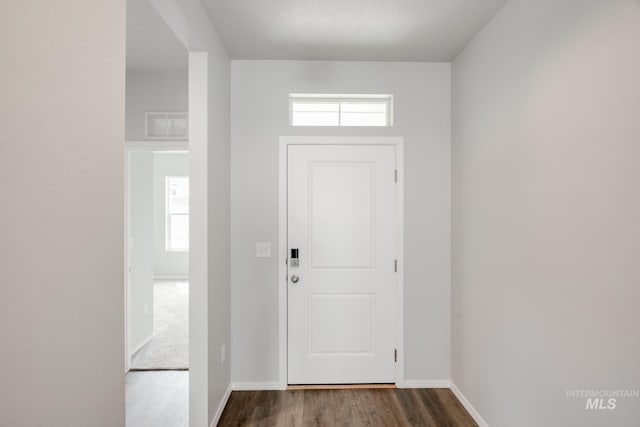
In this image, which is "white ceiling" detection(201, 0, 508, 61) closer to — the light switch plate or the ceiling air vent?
the ceiling air vent

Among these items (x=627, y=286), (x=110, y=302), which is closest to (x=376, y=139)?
(x=627, y=286)

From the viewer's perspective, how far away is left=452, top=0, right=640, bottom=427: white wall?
131 centimetres

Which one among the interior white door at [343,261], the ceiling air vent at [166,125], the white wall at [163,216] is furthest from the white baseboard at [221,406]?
the white wall at [163,216]

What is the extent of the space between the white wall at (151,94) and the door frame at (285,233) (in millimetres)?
1103

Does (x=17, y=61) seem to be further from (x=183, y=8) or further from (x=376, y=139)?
(x=376, y=139)

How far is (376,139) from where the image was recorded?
2.95 meters

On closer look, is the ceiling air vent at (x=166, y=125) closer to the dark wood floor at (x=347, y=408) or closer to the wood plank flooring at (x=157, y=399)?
the wood plank flooring at (x=157, y=399)

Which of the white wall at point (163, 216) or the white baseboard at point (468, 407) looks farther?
the white wall at point (163, 216)

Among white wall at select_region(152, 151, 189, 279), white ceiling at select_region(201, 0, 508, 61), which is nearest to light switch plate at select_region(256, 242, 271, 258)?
white ceiling at select_region(201, 0, 508, 61)

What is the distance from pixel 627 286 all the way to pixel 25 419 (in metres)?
1.87

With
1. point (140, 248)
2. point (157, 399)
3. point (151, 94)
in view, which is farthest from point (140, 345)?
point (151, 94)

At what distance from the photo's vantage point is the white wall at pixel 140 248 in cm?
352

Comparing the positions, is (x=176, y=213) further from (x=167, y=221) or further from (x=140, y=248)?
(x=140, y=248)

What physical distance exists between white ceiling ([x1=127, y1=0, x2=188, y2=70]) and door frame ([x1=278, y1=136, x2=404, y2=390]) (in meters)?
1.08
